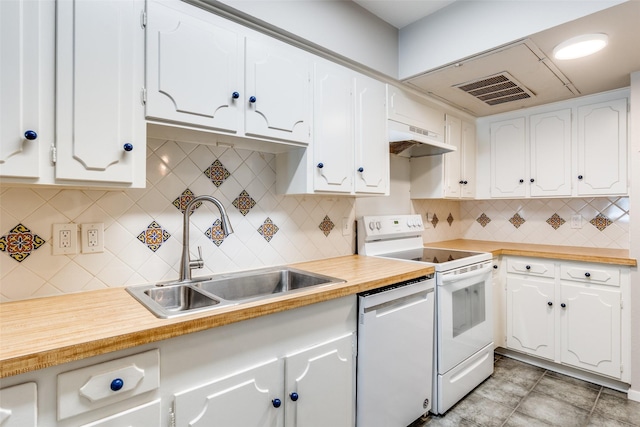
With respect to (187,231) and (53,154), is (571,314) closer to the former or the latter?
(187,231)

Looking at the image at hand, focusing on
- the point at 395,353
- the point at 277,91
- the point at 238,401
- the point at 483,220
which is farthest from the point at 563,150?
the point at 238,401

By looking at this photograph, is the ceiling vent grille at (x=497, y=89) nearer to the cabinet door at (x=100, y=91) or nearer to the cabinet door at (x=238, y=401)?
the cabinet door at (x=100, y=91)

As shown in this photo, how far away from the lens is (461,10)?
1984 mm

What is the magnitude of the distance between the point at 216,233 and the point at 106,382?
2.91 ft

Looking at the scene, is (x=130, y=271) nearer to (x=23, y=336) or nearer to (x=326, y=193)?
(x=23, y=336)

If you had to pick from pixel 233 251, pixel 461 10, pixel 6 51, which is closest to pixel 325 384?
pixel 233 251

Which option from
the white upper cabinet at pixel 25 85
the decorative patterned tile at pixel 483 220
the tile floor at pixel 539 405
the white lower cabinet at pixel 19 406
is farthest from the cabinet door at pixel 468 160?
the white lower cabinet at pixel 19 406

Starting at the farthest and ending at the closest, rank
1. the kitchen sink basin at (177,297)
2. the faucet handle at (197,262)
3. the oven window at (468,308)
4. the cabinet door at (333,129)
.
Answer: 1. the oven window at (468,308)
2. the cabinet door at (333,129)
3. the faucet handle at (197,262)
4. the kitchen sink basin at (177,297)

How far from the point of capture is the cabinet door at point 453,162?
2787 millimetres

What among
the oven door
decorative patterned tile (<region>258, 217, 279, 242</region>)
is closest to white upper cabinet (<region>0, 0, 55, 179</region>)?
decorative patterned tile (<region>258, 217, 279, 242</region>)

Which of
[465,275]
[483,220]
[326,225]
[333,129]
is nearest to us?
[333,129]

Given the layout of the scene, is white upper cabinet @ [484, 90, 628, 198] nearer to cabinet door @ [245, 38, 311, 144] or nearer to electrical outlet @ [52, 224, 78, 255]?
cabinet door @ [245, 38, 311, 144]

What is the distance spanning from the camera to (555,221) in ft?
9.57

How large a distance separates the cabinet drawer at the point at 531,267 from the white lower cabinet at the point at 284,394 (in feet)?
5.87
